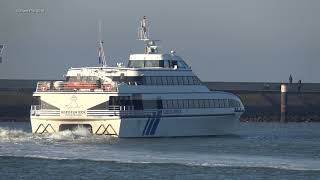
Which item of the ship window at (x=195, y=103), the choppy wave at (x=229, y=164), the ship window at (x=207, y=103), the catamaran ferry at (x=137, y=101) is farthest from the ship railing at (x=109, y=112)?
the choppy wave at (x=229, y=164)

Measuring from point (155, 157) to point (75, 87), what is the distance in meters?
11.7

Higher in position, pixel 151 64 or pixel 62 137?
pixel 151 64

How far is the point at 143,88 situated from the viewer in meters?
76.3

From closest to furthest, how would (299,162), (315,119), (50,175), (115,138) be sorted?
(50,175) < (299,162) < (115,138) < (315,119)

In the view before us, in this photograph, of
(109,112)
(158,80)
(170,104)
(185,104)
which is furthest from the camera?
(185,104)

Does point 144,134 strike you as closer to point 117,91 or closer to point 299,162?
point 117,91

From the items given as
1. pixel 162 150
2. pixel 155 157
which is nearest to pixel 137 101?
pixel 162 150

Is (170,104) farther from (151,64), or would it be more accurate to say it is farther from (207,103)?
(151,64)

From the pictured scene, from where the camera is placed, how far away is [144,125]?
75.7 m

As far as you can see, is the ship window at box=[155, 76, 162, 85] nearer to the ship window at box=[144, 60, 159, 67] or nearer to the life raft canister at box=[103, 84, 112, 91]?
the ship window at box=[144, 60, 159, 67]

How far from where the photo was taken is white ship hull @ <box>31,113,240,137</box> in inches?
2923

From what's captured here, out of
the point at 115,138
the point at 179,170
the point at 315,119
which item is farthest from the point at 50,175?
the point at 315,119

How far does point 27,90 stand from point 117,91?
131 ft

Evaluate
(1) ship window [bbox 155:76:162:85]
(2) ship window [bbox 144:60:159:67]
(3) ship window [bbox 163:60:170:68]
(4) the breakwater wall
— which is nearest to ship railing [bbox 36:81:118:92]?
(1) ship window [bbox 155:76:162:85]
